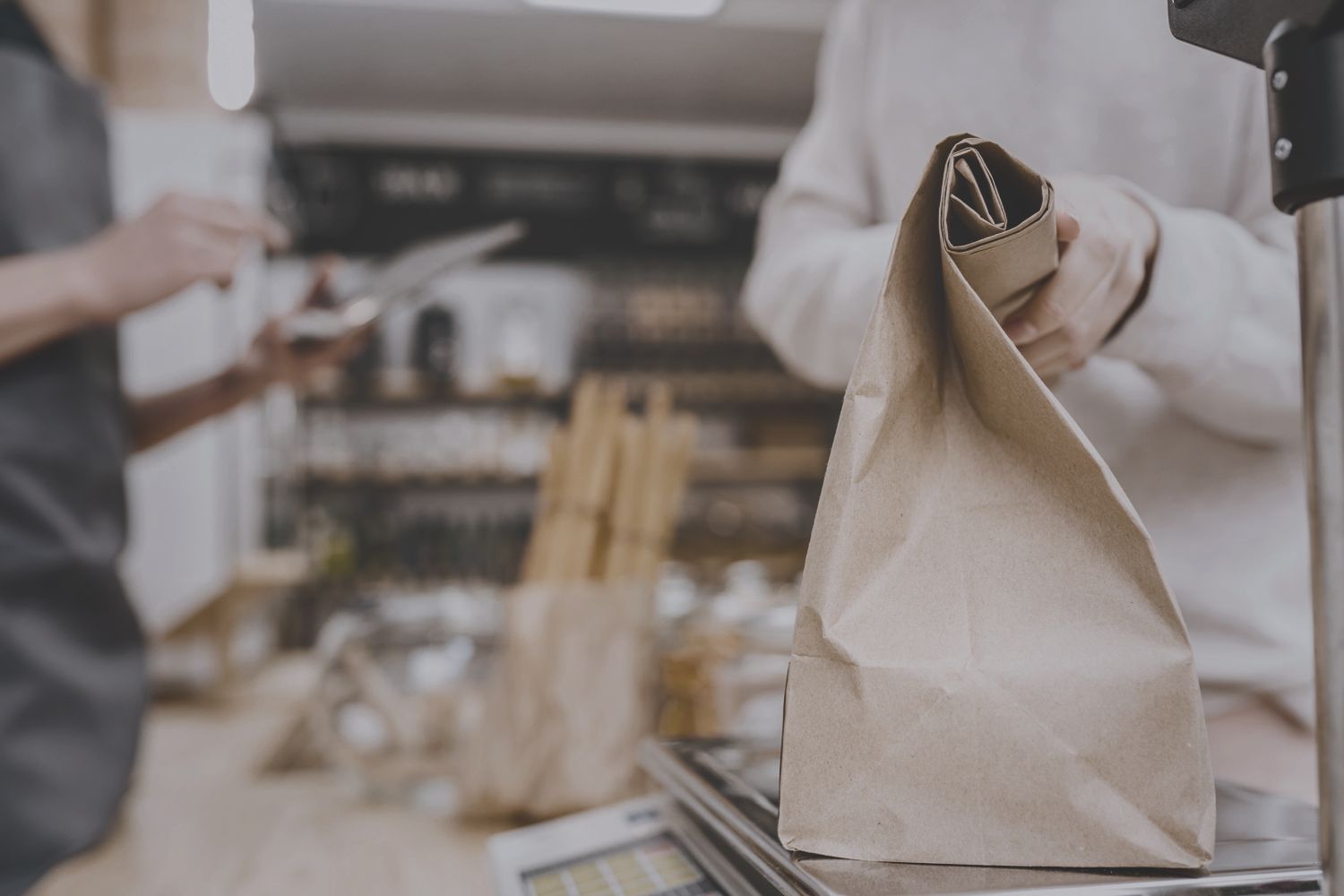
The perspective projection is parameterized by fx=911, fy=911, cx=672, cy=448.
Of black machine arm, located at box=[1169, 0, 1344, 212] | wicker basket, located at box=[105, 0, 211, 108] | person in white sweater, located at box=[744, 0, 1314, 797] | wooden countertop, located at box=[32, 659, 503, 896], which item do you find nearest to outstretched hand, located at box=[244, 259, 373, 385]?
wooden countertop, located at box=[32, 659, 503, 896]

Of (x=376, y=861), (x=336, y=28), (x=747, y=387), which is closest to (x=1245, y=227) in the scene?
(x=376, y=861)

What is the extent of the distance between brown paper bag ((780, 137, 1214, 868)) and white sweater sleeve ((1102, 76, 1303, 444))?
0.53 feet

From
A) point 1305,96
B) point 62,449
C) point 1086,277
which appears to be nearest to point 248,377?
point 62,449

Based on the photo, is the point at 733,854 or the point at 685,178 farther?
the point at 685,178

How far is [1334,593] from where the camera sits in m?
0.28

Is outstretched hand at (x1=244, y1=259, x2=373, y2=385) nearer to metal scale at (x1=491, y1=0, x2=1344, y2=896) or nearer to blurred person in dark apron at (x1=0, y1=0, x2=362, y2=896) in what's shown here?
blurred person in dark apron at (x1=0, y1=0, x2=362, y2=896)

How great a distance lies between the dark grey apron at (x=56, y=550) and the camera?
88 centimetres

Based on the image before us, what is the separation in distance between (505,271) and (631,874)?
179 inches

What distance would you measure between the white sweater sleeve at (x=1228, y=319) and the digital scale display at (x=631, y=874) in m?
0.39

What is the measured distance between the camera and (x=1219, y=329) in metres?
0.53

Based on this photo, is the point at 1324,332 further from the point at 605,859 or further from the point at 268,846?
Answer: the point at 268,846

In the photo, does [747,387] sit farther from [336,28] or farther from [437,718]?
[437,718]

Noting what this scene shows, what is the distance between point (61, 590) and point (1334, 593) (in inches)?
41.4

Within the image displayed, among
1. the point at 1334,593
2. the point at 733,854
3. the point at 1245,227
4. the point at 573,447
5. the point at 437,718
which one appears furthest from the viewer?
the point at 437,718
